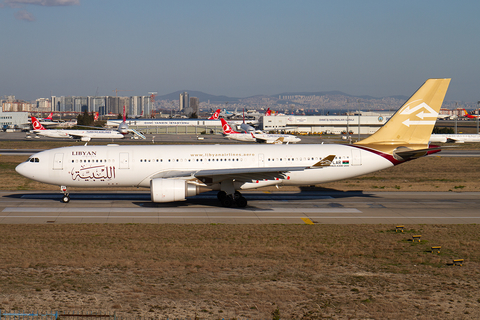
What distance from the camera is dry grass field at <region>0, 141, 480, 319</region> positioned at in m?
13.5

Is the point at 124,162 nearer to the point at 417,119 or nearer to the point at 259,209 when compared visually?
the point at 259,209

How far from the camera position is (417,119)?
108 ft

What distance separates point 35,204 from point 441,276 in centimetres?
2624

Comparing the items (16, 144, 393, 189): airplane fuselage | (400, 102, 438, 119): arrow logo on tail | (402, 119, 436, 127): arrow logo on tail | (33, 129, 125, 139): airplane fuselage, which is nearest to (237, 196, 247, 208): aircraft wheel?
(16, 144, 393, 189): airplane fuselage

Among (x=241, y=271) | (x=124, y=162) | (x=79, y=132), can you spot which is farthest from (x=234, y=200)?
(x=79, y=132)

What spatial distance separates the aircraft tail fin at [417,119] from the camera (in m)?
32.5

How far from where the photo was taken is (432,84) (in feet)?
106

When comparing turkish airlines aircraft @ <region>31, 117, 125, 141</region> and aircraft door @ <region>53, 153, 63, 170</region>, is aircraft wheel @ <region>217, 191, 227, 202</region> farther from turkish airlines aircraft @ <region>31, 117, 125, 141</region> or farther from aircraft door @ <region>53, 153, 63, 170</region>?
turkish airlines aircraft @ <region>31, 117, 125, 141</region>

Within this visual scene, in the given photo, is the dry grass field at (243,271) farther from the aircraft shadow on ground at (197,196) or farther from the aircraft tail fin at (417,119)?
the aircraft tail fin at (417,119)

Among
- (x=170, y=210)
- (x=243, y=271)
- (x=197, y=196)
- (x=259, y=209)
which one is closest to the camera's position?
(x=243, y=271)

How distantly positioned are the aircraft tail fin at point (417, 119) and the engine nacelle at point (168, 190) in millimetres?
13956

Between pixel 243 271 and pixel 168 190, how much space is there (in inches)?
486

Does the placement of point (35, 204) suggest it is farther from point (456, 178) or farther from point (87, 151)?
point (456, 178)

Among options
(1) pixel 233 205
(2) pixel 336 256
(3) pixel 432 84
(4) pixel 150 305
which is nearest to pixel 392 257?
(2) pixel 336 256
